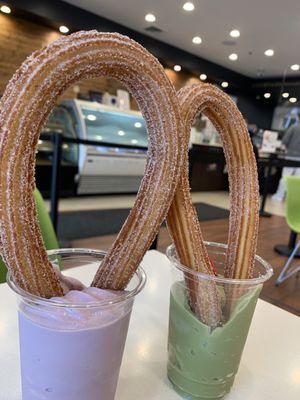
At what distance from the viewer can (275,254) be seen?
12.6 ft

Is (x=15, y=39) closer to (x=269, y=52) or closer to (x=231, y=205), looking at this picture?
(x=269, y=52)

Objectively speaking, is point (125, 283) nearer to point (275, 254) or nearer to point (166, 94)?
point (166, 94)

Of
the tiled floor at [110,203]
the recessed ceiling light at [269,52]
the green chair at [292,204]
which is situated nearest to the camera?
the green chair at [292,204]

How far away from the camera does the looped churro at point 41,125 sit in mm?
347

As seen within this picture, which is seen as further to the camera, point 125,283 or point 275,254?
point 275,254

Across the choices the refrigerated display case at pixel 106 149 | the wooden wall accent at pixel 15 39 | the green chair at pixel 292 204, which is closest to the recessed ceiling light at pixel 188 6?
the refrigerated display case at pixel 106 149

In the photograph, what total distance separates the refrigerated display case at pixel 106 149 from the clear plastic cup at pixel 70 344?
4562 mm

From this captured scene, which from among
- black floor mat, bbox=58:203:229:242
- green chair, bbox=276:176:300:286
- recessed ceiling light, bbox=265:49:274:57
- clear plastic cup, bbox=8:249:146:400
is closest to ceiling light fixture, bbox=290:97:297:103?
recessed ceiling light, bbox=265:49:274:57

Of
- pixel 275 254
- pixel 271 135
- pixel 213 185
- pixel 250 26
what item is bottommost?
pixel 275 254

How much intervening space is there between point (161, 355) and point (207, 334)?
0.17 m

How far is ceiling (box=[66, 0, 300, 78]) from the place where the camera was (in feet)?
16.7

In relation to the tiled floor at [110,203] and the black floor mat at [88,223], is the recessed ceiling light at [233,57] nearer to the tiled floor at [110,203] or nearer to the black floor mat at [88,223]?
the tiled floor at [110,203]

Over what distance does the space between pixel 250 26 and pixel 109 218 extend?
12.7 feet

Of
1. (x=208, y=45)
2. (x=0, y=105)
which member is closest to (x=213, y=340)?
(x=0, y=105)
